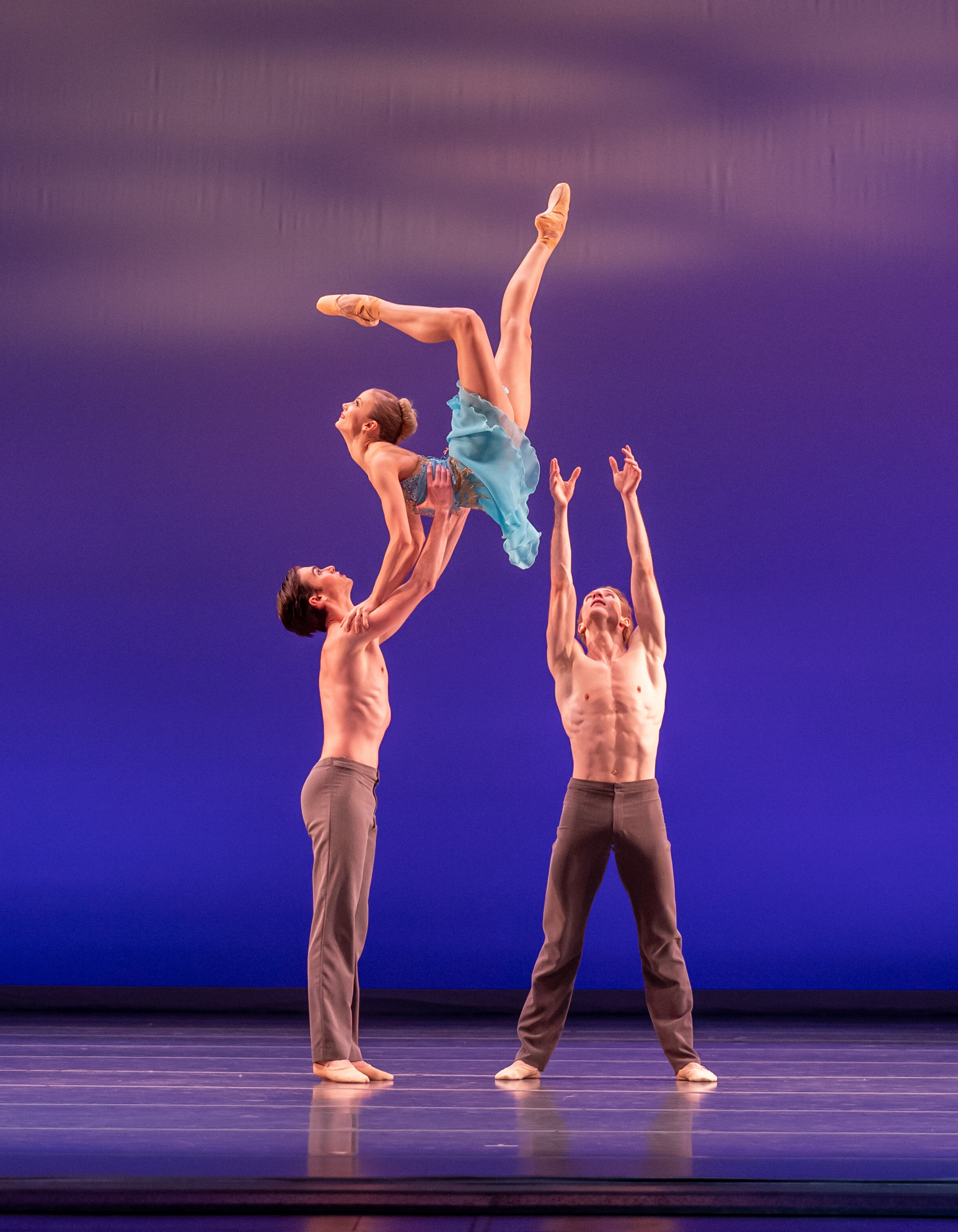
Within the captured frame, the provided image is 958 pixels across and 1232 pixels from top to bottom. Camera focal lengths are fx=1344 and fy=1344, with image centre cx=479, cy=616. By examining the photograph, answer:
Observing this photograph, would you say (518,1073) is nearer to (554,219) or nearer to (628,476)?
(628,476)

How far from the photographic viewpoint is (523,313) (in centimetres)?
419

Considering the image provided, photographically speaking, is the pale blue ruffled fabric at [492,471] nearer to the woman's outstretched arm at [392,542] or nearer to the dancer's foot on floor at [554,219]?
the woman's outstretched arm at [392,542]

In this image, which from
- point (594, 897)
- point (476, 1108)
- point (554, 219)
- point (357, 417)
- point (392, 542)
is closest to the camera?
point (476, 1108)

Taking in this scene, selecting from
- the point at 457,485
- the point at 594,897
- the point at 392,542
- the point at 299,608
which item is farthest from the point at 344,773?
the point at 457,485

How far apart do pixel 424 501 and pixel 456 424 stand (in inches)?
10.0

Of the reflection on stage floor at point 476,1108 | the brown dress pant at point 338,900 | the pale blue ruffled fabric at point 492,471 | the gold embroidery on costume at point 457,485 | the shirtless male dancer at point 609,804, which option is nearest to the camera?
the reflection on stage floor at point 476,1108

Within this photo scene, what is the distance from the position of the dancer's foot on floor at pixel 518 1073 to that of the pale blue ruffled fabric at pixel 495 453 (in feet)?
4.72

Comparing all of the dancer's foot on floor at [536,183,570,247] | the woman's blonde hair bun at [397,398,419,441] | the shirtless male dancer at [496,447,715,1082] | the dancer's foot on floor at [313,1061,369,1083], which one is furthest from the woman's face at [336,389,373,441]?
the dancer's foot on floor at [313,1061,369,1083]

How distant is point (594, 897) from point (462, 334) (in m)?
1.67

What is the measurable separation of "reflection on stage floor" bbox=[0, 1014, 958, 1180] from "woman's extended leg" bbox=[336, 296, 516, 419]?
1.97 m

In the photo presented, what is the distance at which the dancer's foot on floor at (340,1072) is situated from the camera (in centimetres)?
362

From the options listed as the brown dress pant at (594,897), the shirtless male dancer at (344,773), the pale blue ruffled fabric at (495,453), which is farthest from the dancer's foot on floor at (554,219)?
the brown dress pant at (594,897)

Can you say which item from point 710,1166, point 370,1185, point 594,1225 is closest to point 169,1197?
point 370,1185

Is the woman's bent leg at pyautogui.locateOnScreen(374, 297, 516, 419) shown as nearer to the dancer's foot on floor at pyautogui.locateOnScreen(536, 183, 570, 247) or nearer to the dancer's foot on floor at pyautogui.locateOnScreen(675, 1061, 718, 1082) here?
the dancer's foot on floor at pyautogui.locateOnScreen(536, 183, 570, 247)
